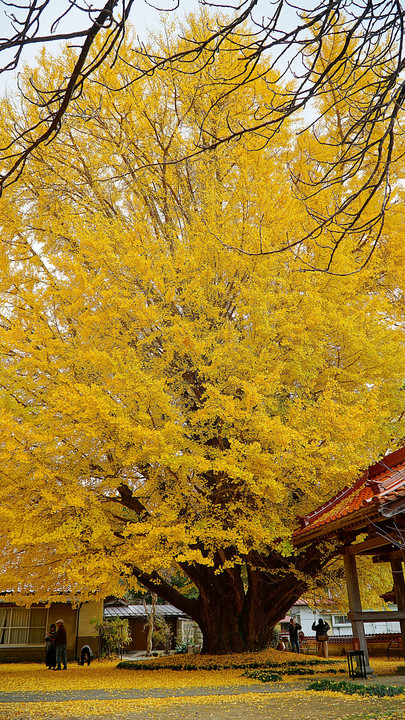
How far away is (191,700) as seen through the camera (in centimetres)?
682

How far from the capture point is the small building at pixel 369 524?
6348mm

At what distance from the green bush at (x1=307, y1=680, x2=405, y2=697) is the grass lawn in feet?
0.45

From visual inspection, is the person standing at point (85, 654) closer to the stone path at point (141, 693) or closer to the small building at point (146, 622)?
the small building at point (146, 622)

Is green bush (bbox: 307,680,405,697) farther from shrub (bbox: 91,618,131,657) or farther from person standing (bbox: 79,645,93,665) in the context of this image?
shrub (bbox: 91,618,131,657)

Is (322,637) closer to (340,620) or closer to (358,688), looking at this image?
(358,688)

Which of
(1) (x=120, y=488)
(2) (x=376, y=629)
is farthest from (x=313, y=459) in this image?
(2) (x=376, y=629)

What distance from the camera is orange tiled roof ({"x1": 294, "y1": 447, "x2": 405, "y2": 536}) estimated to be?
20.8 ft

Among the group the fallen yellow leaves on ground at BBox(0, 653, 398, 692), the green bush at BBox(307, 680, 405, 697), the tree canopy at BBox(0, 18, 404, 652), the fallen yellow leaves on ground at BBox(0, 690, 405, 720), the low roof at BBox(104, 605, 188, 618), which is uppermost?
the tree canopy at BBox(0, 18, 404, 652)

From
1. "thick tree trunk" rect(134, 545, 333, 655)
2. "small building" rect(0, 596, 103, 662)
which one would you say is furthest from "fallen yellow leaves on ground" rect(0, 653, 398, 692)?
"small building" rect(0, 596, 103, 662)

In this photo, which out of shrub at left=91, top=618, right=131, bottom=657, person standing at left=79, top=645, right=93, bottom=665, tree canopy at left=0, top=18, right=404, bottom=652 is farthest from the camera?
shrub at left=91, top=618, right=131, bottom=657

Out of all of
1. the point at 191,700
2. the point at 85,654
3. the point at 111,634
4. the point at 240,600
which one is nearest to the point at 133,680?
the point at 240,600

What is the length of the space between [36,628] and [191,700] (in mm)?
12196

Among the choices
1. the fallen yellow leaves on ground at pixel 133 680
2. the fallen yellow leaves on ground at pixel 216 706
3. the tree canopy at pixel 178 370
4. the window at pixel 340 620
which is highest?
the tree canopy at pixel 178 370

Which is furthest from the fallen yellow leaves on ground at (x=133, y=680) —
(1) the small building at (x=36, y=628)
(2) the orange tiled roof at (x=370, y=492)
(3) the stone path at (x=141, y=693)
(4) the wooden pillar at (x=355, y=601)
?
(1) the small building at (x=36, y=628)
